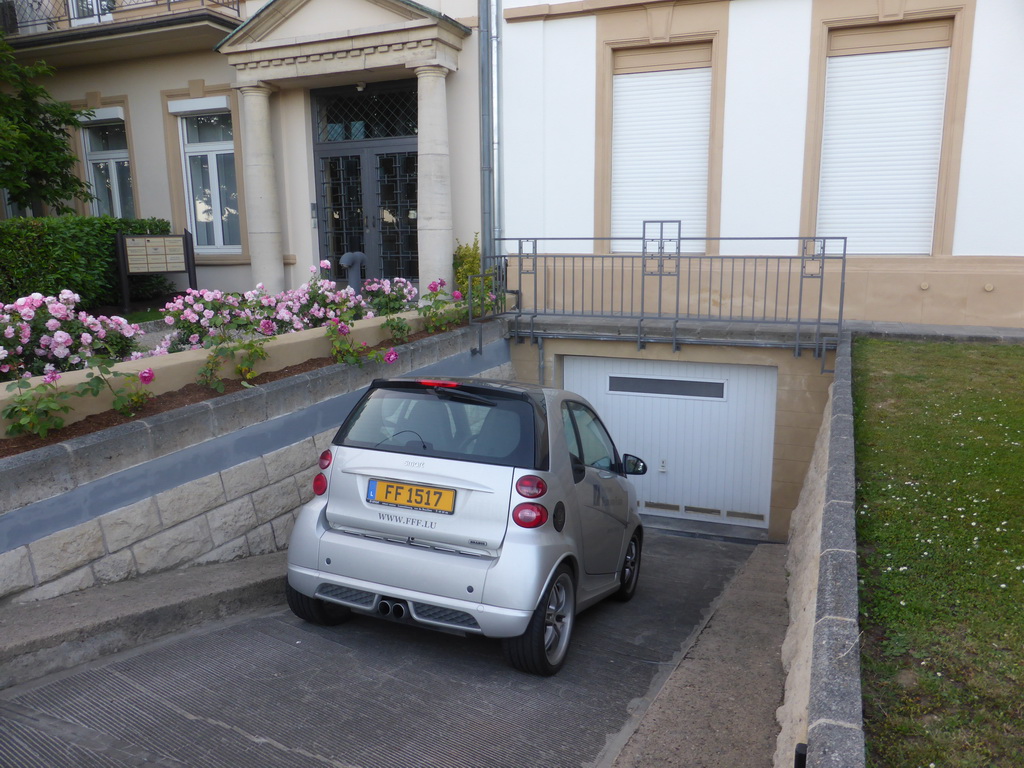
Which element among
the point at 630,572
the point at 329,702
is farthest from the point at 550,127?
the point at 329,702

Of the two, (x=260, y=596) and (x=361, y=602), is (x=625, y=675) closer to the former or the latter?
(x=361, y=602)

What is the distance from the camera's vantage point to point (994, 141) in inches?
388

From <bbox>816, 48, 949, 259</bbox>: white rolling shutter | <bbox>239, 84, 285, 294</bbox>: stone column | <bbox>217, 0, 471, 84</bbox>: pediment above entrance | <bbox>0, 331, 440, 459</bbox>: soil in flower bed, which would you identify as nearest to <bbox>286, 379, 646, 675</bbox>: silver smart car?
<bbox>0, 331, 440, 459</bbox>: soil in flower bed

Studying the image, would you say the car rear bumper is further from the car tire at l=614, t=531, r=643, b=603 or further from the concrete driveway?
the car tire at l=614, t=531, r=643, b=603

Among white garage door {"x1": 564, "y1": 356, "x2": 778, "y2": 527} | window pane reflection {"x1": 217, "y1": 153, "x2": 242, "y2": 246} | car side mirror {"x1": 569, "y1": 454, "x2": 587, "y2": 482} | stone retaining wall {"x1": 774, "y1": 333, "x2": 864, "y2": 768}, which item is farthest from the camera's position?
window pane reflection {"x1": 217, "y1": 153, "x2": 242, "y2": 246}

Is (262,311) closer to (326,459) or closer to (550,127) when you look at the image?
(326,459)

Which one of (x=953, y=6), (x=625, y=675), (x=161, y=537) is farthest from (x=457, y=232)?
(x=625, y=675)

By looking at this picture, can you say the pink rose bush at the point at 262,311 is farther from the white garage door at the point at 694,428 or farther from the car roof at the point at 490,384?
the white garage door at the point at 694,428

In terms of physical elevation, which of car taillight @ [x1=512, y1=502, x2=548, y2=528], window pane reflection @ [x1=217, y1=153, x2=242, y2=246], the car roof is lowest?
car taillight @ [x1=512, y1=502, x2=548, y2=528]

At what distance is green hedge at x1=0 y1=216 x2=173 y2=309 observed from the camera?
1005cm

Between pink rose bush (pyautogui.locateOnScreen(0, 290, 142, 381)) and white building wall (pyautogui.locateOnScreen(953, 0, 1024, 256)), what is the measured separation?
9637 millimetres

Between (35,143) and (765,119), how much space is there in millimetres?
11268

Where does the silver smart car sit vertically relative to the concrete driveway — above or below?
above

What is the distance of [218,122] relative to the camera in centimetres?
1401
